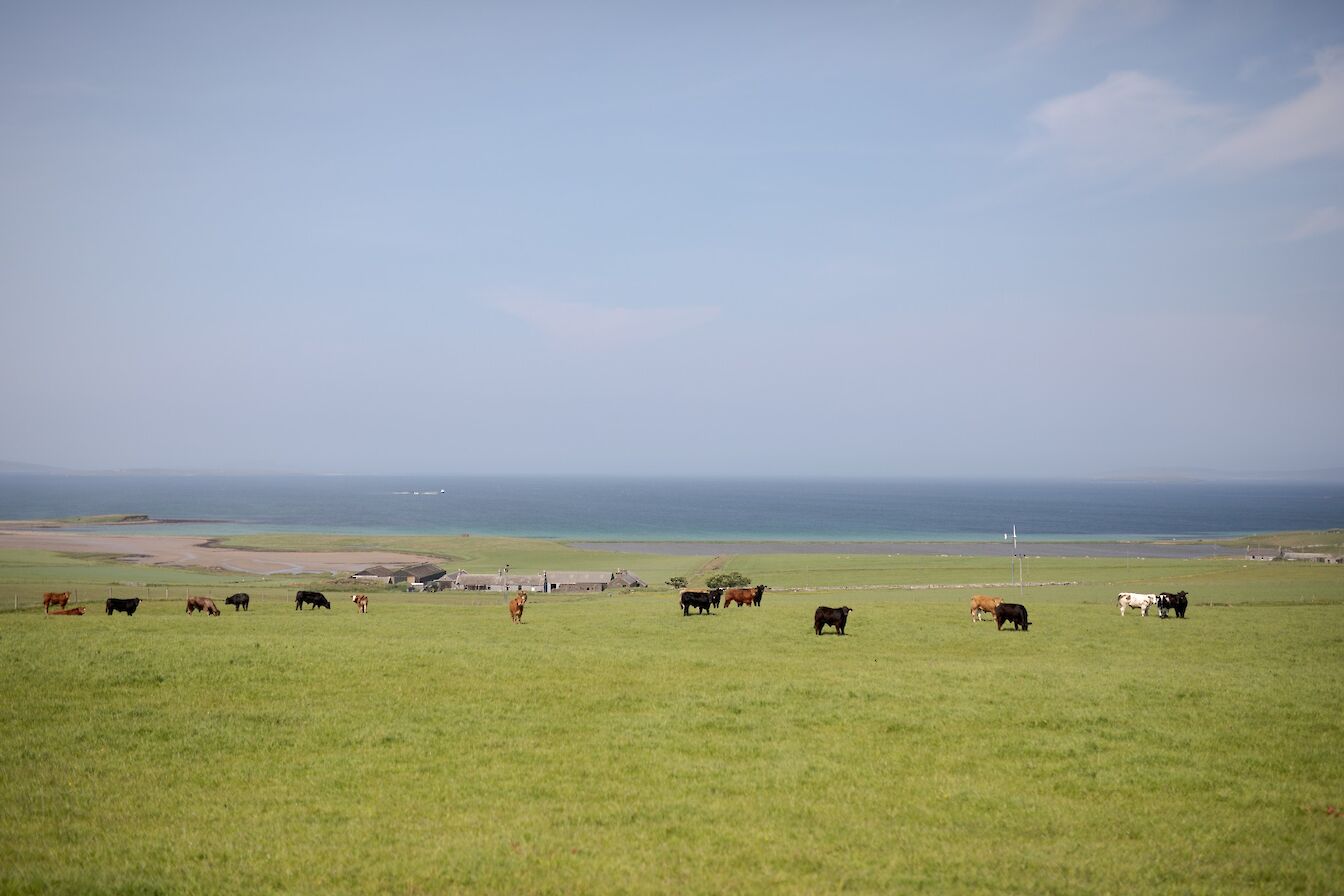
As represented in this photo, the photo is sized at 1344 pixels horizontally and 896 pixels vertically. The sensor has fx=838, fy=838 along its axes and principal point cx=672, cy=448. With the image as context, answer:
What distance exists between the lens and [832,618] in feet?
93.4

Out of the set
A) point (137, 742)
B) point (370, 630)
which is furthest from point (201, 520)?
point (137, 742)

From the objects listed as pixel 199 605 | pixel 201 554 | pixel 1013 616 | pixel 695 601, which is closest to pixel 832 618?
pixel 1013 616

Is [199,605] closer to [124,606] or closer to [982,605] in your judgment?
[124,606]

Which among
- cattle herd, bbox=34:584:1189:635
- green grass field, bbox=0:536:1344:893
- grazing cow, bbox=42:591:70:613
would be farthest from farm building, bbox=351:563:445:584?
green grass field, bbox=0:536:1344:893

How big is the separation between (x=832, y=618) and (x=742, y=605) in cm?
1025

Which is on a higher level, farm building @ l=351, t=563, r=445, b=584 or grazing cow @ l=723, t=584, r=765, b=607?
grazing cow @ l=723, t=584, r=765, b=607

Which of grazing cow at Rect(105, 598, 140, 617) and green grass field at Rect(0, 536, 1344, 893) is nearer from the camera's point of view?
green grass field at Rect(0, 536, 1344, 893)

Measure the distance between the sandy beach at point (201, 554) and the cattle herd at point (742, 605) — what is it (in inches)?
1782

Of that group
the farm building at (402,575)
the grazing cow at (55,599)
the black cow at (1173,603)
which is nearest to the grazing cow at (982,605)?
the black cow at (1173,603)

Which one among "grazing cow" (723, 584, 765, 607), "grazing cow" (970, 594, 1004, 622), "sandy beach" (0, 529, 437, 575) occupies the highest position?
"grazing cow" (970, 594, 1004, 622)

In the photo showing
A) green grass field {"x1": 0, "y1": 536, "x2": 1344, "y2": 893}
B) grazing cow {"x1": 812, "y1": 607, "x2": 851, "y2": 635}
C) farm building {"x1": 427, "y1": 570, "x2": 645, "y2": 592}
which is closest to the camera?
green grass field {"x1": 0, "y1": 536, "x2": 1344, "y2": 893}

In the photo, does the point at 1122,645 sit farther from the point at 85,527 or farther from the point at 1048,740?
the point at 85,527

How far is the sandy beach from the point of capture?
3469 inches

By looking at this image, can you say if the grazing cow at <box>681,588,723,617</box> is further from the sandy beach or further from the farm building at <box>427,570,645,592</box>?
the sandy beach
